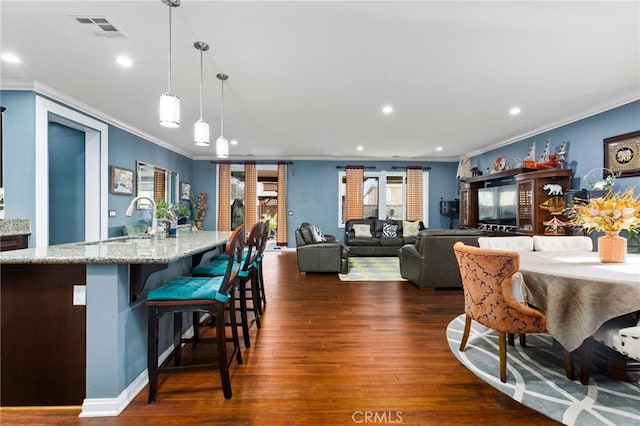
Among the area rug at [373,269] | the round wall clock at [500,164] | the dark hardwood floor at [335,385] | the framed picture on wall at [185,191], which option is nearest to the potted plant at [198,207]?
the framed picture on wall at [185,191]

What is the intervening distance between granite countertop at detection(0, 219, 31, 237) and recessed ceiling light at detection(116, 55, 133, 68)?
213cm

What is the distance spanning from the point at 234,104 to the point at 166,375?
3.45 metres

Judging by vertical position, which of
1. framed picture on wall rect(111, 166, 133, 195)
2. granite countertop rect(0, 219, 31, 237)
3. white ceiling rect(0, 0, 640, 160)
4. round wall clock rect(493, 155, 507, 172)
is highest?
white ceiling rect(0, 0, 640, 160)

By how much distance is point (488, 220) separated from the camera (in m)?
6.48

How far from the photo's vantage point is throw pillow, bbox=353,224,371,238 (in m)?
7.66

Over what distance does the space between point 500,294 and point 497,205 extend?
495 cm

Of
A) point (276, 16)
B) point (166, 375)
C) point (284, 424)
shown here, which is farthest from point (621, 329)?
point (276, 16)

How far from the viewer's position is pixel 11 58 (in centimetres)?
295

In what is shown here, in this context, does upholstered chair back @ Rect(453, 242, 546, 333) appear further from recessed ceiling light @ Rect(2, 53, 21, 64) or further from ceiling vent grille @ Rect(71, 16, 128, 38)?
recessed ceiling light @ Rect(2, 53, 21, 64)

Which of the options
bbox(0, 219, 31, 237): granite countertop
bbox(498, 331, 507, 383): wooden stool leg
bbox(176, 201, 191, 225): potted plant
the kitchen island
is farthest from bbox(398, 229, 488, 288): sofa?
bbox(176, 201, 191, 225): potted plant

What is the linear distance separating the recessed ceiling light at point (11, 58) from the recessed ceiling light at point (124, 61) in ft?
3.17

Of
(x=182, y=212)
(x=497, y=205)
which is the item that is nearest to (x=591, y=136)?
(x=497, y=205)

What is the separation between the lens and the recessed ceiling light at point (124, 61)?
2905 millimetres

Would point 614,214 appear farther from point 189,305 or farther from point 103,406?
point 103,406
